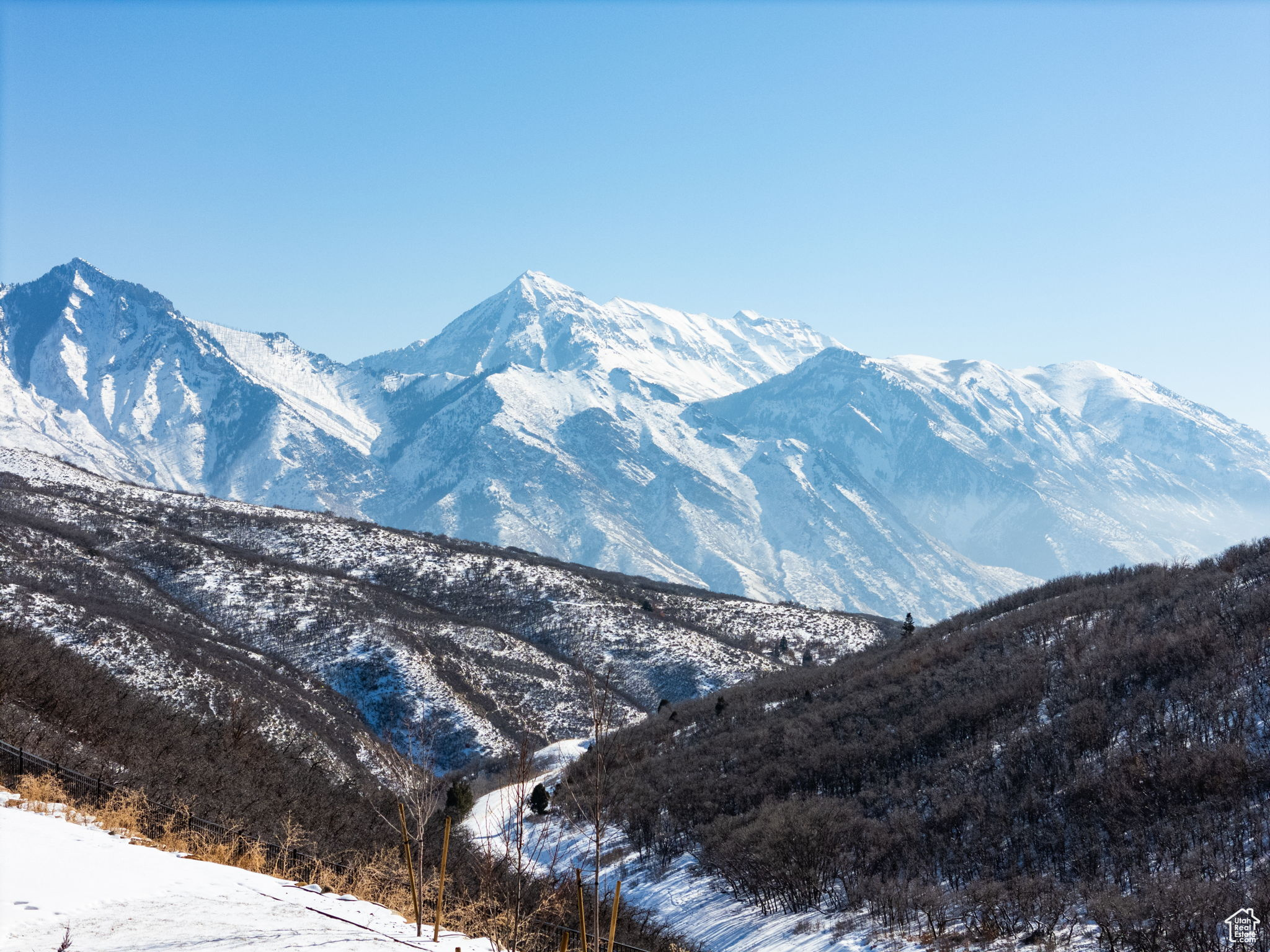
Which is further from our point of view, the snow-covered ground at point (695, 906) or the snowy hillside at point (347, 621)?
the snowy hillside at point (347, 621)

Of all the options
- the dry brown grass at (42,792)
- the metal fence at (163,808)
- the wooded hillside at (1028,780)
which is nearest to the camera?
the dry brown grass at (42,792)

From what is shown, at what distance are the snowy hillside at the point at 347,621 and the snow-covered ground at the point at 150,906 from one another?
31.3 meters

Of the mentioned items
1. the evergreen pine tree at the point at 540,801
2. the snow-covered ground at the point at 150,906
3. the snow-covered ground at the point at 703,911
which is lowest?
the snow-covered ground at the point at 703,911

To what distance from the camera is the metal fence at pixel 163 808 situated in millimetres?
18391

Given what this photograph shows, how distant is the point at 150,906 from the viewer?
39.3ft

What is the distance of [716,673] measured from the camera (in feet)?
279

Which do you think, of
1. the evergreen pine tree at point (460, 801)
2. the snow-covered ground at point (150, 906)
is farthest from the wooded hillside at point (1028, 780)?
the snow-covered ground at point (150, 906)

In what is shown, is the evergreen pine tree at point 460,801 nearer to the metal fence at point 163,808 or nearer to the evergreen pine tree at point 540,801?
the evergreen pine tree at point 540,801

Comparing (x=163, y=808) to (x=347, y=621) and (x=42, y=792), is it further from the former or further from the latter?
(x=347, y=621)

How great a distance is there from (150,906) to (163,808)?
9.22 meters

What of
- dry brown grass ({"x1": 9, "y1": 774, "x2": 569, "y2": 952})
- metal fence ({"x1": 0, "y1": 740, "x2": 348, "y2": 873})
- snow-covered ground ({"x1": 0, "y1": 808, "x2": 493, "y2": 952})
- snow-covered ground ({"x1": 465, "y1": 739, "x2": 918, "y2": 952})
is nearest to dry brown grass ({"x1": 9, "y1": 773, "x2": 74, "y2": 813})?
dry brown grass ({"x1": 9, "y1": 774, "x2": 569, "y2": 952})

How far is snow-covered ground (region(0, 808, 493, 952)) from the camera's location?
1049 centimetres

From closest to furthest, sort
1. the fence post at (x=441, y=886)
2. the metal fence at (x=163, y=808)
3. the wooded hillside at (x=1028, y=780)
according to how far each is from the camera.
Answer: the fence post at (x=441, y=886), the metal fence at (x=163, y=808), the wooded hillside at (x=1028, y=780)

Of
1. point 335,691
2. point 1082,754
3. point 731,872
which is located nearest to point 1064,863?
point 1082,754
